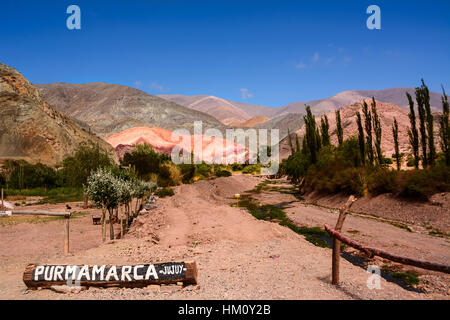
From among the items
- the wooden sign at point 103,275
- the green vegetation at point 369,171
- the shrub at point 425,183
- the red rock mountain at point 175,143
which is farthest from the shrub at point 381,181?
the red rock mountain at point 175,143

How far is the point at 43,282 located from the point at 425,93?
2478 cm

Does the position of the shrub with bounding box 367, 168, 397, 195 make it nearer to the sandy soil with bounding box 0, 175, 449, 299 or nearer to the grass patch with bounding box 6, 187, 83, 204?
the sandy soil with bounding box 0, 175, 449, 299

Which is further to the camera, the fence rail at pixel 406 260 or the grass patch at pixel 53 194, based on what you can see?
the grass patch at pixel 53 194

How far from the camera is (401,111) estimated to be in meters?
96.7

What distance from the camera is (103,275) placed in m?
5.98

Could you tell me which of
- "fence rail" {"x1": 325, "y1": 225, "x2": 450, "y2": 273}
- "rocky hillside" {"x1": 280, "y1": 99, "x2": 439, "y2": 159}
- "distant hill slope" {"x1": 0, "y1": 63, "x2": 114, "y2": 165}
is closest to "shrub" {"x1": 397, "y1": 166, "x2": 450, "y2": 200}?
"fence rail" {"x1": 325, "y1": 225, "x2": 450, "y2": 273}

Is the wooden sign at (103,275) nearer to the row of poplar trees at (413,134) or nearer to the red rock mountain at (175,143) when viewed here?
the row of poplar trees at (413,134)

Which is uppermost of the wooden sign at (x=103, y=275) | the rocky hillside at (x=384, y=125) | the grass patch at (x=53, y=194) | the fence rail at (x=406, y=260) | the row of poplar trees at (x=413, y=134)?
the rocky hillside at (x=384, y=125)

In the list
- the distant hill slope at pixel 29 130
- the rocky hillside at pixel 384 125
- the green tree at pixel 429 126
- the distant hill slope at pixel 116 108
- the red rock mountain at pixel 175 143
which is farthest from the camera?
the distant hill slope at pixel 116 108

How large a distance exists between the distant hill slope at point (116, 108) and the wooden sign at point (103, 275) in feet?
326

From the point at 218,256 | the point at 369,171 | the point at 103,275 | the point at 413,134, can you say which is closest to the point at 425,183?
the point at 369,171

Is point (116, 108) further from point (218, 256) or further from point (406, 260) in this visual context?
point (406, 260)

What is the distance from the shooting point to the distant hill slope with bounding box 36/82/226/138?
118738mm

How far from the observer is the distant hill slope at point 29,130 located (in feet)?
172
